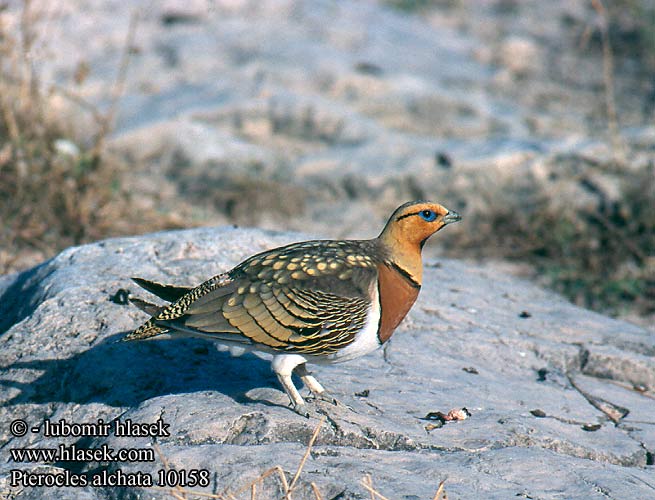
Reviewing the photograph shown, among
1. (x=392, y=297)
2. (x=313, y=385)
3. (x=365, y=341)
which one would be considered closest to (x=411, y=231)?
(x=392, y=297)

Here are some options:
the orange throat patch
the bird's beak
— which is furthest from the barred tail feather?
the bird's beak

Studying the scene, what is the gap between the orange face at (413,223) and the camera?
4094 millimetres

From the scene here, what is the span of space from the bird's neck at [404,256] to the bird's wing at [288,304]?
0.58 ft

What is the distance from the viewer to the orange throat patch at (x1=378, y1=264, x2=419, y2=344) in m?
3.88

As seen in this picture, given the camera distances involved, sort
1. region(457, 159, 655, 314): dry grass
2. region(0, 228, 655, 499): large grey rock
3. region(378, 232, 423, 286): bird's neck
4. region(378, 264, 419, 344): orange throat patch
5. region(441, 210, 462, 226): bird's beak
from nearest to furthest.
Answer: region(0, 228, 655, 499): large grey rock → region(378, 264, 419, 344): orange throat patch → region(378, 232, 423, 286): bird's neck → region(441, 210, 462, 226): bird's beak → region(457, 159, 655, 314): dry grass

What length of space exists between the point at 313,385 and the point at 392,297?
1.81 feet

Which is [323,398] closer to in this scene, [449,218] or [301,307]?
[301,307]

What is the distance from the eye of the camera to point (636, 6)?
12516 mm

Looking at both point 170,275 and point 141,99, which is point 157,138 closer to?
point 141,99

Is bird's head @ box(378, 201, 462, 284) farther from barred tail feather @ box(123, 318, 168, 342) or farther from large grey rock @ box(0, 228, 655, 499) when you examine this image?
barred tail feather @ box(123, 318, 168, 342)

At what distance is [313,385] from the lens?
13.1 feet

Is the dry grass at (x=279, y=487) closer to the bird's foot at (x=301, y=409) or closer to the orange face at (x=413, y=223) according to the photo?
the bird's foot at (x=301, y=409)

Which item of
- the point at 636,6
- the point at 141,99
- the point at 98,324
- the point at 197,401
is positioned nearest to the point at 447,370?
the point at 197,401

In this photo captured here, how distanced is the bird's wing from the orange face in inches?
10.3
